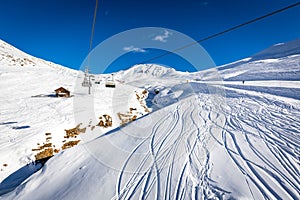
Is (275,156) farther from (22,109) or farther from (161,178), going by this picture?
(22,109)

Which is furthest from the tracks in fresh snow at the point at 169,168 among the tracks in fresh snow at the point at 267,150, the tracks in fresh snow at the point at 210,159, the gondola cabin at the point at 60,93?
the gondola cabin at the point at 60,93

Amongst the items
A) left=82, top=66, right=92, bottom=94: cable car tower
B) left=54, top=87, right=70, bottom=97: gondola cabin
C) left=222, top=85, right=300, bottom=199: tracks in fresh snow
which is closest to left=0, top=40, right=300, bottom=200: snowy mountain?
left=222, top=85, right=300, bottom=199: tracks in fresh snow

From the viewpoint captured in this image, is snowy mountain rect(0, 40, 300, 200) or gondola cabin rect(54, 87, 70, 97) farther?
gondola cabin rect(54, 87, 70, 97)

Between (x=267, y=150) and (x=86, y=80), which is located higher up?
(x=86, y=80)

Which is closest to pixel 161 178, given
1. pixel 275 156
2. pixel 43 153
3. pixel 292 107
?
pixel 275 156

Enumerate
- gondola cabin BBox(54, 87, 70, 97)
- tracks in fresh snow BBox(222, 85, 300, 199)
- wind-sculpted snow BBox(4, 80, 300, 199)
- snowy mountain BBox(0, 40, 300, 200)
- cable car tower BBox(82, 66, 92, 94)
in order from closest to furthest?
tracks in fresh snow BBox(222, 85, 300, 199), wind-sculpted snow BBox(4, 80, 300, 199), snowy mountain BBox(0, 40, 300, 200), gondola cabin BBox(54, 87, 70, 97), cable car tower BBox(82, 66, 92, 94)

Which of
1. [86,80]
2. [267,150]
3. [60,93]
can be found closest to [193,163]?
[267,150]

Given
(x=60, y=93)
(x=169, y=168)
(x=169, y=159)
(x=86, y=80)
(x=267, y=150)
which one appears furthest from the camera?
(x=86, y=80)

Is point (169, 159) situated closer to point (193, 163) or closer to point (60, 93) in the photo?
point (193, 163)

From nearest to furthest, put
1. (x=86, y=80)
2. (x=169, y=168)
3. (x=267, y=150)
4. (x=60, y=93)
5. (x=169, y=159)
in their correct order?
1. (x=169, y=168)
2. (x=267, y=150)
3. (x=169, y=159)
4. (x=60, y=93)
5. (x=86, y=80)

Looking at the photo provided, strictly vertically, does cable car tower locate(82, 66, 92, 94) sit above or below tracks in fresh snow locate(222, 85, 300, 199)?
above

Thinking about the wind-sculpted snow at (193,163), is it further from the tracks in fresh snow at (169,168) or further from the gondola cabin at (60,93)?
the gondola cabin at (60,93)

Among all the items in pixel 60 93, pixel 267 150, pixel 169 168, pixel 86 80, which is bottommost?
pixel 169 168

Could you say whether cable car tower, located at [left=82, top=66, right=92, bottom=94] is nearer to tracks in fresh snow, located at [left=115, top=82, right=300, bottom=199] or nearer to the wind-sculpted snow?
the wind-sculpted snow
